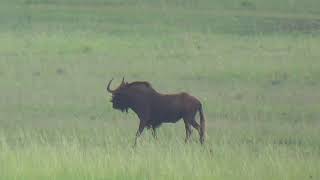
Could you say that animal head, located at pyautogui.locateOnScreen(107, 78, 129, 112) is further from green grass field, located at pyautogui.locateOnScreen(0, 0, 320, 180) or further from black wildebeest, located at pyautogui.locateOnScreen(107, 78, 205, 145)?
green grass field, located at pyautogui.locateOnScreen(0, 0, 320, 180)

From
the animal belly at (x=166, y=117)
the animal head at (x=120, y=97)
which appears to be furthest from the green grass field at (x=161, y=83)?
the animal head at (x=120, y=97)

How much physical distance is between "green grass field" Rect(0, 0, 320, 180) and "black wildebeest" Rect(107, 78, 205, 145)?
1.10 feet

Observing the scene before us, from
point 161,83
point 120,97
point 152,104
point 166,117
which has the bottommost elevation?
point 161,83

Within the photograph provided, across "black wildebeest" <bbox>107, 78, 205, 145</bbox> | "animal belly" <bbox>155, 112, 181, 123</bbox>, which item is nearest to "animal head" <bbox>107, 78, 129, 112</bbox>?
"black wildebeest" <bbox>107, 78, 205, 145</bbox>

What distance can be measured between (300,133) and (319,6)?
A: 80.8ft

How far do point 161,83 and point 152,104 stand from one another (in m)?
6.86

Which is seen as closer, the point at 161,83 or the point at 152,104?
the point at 152,104

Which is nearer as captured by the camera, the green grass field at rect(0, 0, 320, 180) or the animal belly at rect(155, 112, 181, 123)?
the green grass field at rect(0, 0, 320, 180)

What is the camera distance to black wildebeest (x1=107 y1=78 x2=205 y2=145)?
1487cm

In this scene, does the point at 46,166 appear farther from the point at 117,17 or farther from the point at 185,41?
the point at 117,17

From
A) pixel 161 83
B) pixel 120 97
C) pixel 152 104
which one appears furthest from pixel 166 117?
pixel 161 83

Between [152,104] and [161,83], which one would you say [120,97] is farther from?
[161,83]

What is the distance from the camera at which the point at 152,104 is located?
49.4ft

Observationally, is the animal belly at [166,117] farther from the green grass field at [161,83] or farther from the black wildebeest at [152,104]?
the green grass field at [161,83]
